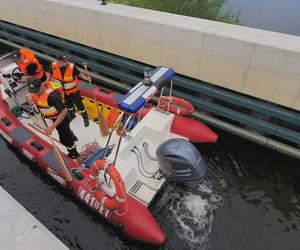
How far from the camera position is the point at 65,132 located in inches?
141

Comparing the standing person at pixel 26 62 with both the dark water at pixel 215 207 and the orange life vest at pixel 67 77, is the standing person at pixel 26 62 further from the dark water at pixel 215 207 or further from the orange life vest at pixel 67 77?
the dark water at pixel 215 207

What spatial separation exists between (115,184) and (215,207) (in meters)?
1.58

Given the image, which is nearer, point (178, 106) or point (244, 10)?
point (178, 106)

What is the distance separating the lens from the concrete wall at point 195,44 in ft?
11.4

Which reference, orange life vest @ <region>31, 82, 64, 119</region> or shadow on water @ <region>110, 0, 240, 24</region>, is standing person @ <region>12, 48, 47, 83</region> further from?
shadow on water @ <region>110, 0, 240, 24</region>

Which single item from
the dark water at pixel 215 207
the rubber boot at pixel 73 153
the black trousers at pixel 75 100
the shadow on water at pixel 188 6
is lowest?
the dark water at pixel 215 207

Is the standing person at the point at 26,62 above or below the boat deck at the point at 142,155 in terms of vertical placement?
above

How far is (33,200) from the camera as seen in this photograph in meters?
3.87

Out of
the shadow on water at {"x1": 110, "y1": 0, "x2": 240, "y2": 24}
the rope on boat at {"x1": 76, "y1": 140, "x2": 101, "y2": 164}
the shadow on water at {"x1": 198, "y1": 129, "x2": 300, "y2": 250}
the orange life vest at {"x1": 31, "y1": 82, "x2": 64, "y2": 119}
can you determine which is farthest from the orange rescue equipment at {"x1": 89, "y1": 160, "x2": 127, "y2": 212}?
the shadow on water at {"x1": 110, "y1": 0, "x2": 240, "y2": 24}

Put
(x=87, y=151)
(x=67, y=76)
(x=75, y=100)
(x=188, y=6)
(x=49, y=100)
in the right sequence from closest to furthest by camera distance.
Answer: (x=49, y=100) → (x=67, y=76) → (x=87, y=151) → (x=75, y=100) → (x=188, y=6)

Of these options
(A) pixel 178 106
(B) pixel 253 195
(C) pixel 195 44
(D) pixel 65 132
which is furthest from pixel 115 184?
(C) pixel 195 44

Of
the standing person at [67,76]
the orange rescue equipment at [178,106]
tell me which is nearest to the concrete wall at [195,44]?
the orange rescue equipment at [178,106]

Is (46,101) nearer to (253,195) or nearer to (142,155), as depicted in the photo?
(142,155)

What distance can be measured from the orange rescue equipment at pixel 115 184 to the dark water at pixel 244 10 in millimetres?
4268
